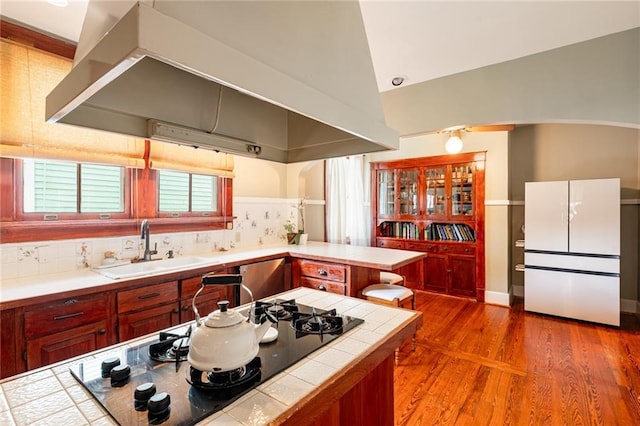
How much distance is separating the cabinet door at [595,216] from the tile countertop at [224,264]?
2.05m

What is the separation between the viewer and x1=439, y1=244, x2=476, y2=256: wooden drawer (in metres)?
4.27

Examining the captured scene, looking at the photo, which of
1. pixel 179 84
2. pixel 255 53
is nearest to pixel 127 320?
pixel 179 84

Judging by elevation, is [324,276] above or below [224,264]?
below

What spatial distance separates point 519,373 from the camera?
2412mm

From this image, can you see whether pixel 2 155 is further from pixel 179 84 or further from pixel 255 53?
pixel 255 53

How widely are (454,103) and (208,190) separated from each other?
2570 millimetres

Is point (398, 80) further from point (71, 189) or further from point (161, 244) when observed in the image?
point (71, 189)

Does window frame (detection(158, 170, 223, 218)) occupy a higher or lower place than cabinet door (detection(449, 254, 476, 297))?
higher

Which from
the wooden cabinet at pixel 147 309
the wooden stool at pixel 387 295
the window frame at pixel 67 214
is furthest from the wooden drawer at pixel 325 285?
the window frame at pixel 67 214

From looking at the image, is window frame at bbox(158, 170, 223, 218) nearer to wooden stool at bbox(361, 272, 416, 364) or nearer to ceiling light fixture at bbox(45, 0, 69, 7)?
ceiling light fixture at bbox(45, 0, 69, 7)

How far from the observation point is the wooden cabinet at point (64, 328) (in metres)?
1.64

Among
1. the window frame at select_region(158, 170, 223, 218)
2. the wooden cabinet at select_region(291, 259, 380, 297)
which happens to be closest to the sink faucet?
the window frame at select_region(158, 170, 223, 218)

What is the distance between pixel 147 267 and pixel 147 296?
44 centimetres

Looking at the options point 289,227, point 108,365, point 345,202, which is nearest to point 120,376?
point 108,365
